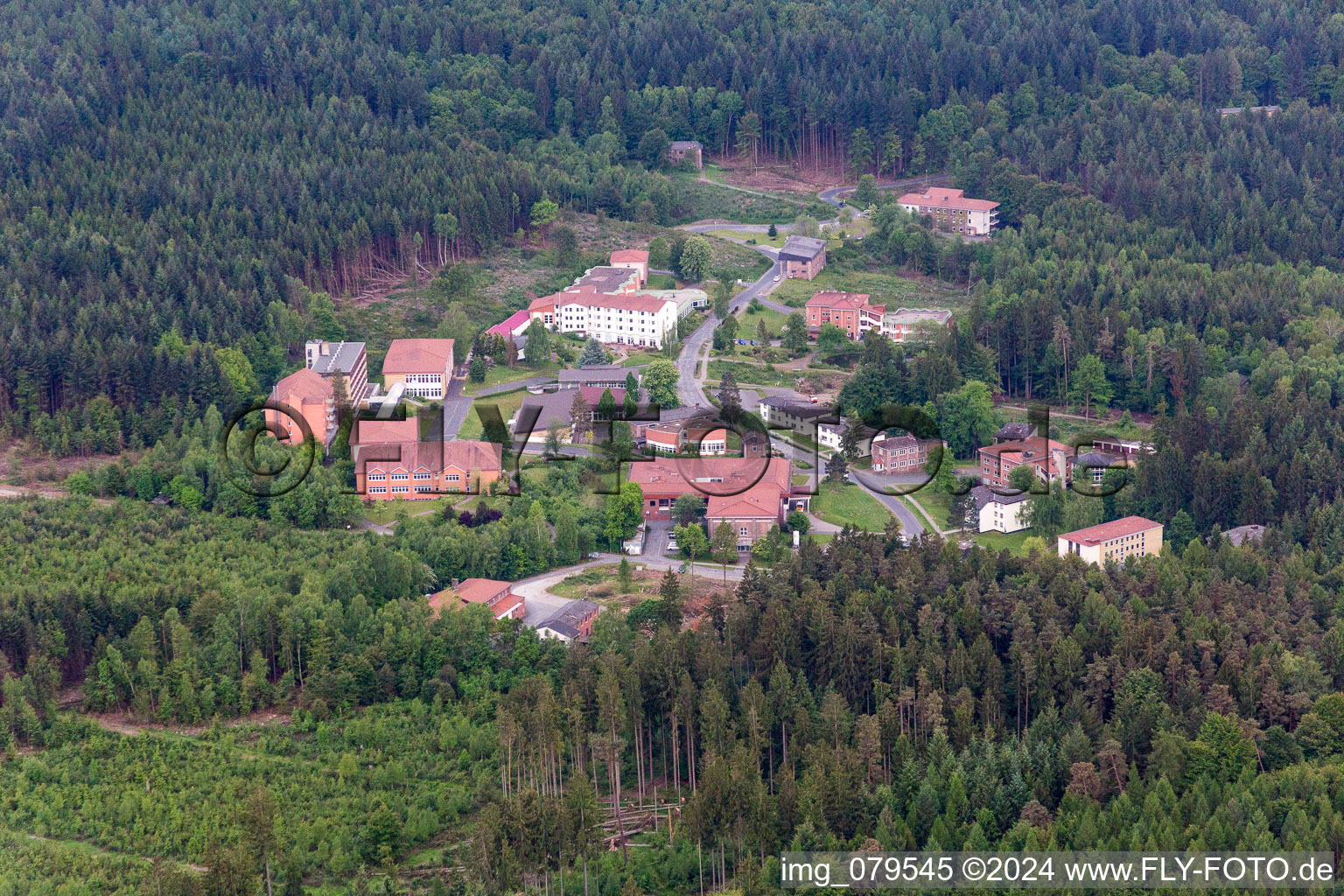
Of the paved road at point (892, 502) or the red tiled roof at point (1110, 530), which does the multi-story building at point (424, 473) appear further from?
the red tiled roof at point (1110, 530)

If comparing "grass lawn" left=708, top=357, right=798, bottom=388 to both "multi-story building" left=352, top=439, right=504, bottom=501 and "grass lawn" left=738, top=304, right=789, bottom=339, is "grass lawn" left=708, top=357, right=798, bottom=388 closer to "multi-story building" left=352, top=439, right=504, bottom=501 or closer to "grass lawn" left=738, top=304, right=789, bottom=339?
"grass lawn" left=738, top=304, right=789, bottom=339

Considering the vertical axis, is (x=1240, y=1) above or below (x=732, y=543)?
above

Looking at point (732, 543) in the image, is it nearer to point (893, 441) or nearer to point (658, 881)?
point (893, 441)

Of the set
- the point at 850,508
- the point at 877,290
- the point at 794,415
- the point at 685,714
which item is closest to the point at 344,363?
the point at 794,415

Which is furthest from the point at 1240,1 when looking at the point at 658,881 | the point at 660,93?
the point at 658,881

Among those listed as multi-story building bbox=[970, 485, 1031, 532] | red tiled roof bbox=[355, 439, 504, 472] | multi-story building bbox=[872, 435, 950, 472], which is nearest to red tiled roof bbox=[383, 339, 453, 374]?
red tiled roof bbox=[355, 439, 504, 472]

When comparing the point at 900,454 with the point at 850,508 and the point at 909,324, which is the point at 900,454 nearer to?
the point at 850,508

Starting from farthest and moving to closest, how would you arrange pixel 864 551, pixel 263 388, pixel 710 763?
1. pixel 263 388
2. pixel 864 551
3. pixel 710 763

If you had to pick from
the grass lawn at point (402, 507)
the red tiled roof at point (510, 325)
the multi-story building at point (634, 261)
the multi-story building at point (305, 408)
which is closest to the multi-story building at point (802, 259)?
the multi-story building at point (634, 261)
